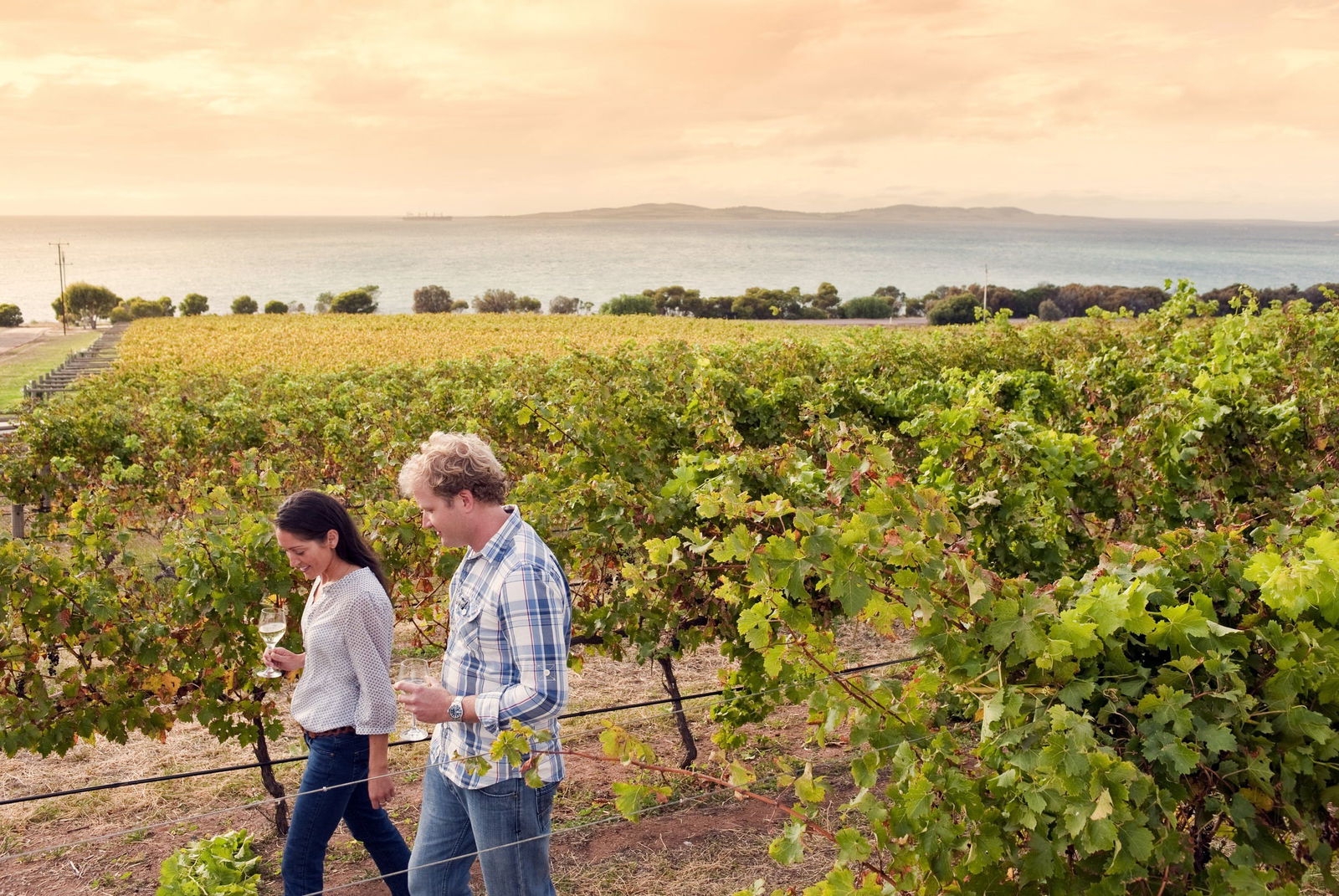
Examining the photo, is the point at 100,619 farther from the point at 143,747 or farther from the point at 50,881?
the point at 143,747

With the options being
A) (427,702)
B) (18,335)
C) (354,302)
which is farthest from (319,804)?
(354,302)

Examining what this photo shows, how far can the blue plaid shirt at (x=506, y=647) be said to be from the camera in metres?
2.76

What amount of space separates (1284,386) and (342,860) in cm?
664

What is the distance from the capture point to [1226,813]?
7.20ft

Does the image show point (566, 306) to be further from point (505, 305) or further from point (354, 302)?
point (354, 302)

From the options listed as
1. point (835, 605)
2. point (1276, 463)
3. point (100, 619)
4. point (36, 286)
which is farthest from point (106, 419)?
point (36, 286)

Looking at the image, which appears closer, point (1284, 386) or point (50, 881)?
point (50, 881)

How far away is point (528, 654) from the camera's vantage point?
109 inches

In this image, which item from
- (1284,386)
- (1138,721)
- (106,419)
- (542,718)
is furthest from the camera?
(106,419)

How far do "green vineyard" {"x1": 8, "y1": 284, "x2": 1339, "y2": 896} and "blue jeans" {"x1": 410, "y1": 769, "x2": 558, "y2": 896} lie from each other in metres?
0.42

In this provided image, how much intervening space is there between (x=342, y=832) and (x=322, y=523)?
2.34 metres

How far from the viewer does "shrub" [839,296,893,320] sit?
70438 millimetres

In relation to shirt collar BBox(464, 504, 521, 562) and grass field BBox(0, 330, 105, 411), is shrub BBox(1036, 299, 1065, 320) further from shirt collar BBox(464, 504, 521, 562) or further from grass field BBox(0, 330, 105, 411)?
shirt collar BBox(464, 504, 521, 562)

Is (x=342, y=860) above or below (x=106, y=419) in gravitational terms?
below
